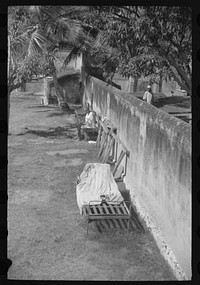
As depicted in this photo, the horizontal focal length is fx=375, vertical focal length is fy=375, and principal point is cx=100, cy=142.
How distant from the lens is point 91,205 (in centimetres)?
793

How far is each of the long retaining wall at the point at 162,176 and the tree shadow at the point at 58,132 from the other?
5850 mm

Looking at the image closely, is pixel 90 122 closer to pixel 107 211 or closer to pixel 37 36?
pixel 37 36

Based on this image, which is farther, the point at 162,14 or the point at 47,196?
the point at 47,196

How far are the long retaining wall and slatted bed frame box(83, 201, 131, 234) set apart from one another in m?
0.48

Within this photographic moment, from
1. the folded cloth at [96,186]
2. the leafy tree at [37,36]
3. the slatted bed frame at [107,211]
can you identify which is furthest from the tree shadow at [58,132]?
the slatted bed frame at [107,211]

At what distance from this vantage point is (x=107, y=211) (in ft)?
25.2

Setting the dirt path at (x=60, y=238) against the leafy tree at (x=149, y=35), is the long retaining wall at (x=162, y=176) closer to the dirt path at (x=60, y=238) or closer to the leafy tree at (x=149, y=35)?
the dirt path at (x=60, y=238)

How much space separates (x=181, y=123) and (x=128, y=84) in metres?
18.0

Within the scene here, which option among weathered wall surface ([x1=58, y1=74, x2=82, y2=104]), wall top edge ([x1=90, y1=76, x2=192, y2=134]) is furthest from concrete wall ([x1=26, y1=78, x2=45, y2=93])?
wall top edge ([x1=90, y1=76, x2=192, y2=134])

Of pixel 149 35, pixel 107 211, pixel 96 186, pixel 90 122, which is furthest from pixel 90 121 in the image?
pixel 149 35
